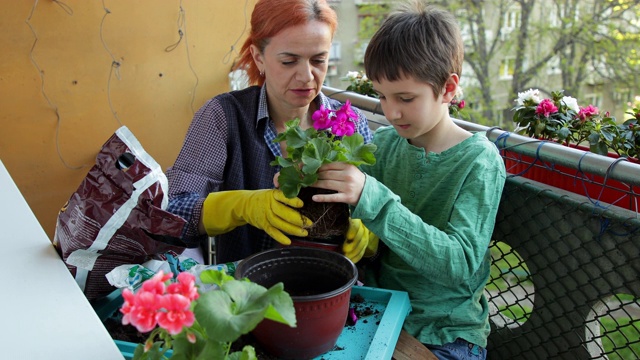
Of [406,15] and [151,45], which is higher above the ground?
[406,15]

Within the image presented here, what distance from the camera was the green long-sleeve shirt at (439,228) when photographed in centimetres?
125

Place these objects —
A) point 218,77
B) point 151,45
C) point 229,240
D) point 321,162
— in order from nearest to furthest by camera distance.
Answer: point 321,162
point 229,240
point 151,45
point 218,77

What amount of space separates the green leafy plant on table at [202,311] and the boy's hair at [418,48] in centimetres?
81

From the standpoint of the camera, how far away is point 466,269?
50.3 inches

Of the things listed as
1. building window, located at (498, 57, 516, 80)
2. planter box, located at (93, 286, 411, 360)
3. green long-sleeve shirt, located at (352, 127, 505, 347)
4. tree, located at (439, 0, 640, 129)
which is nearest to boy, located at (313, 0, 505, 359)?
green long-sleeve shirt, located at (352, 127, 505, 347)

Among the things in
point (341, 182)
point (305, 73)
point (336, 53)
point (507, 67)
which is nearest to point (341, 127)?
point (341, 182)

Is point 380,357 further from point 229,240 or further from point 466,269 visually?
point 229,240

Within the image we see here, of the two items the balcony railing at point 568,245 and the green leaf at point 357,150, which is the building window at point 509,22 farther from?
the green leaf at point 357,150

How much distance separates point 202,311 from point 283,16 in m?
1.22

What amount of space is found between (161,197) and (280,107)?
A: 0.76 m

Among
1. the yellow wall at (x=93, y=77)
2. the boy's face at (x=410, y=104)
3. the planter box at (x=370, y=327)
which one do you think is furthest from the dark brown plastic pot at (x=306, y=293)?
the yellow wall at (x=93, y=77)

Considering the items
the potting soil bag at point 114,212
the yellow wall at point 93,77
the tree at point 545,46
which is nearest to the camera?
the potting soil bag at point 114,212

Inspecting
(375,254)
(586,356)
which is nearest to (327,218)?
(375,254)

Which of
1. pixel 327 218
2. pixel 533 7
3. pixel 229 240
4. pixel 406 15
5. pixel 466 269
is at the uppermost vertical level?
pixel 406 15
